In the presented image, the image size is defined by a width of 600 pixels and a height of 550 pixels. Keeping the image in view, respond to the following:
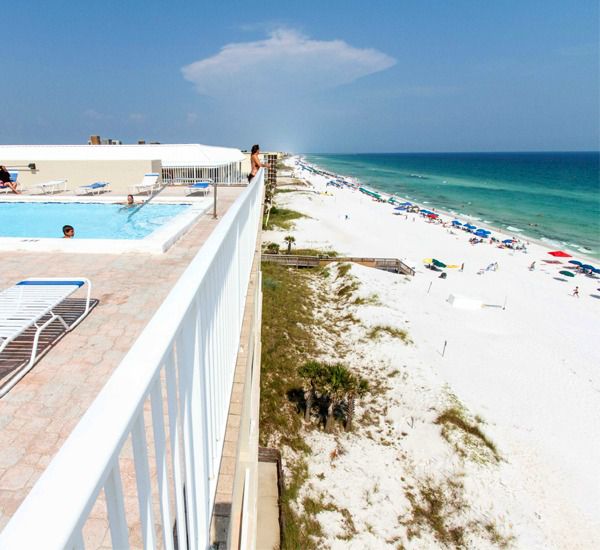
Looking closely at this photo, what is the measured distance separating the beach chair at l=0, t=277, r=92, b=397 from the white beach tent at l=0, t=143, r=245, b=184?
56.2ft

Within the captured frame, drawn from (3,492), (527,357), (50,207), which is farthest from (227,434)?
(527,357)

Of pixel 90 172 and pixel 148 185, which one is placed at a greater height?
pixel 90 172

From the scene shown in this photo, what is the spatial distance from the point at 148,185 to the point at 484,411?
52.6ft

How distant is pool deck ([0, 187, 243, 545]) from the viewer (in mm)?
2852

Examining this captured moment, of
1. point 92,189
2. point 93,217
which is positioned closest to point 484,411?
point 93,217

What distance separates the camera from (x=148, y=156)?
77.0ft

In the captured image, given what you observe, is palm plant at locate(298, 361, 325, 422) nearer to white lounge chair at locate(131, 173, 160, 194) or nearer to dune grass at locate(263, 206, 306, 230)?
white lounge chair at locate(131, 173, 160, 194)

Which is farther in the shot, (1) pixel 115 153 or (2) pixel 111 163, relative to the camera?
(1) pixel 115 153

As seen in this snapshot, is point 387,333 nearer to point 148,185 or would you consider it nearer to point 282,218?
point 148,185

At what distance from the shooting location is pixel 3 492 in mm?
2578

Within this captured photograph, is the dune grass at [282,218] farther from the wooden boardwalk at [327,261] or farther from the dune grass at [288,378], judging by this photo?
the dune grass at [288,378]

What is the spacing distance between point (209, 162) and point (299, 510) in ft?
66.3

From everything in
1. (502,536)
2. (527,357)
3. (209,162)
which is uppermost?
(209,162)

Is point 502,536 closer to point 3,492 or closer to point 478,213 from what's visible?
point 3,492
